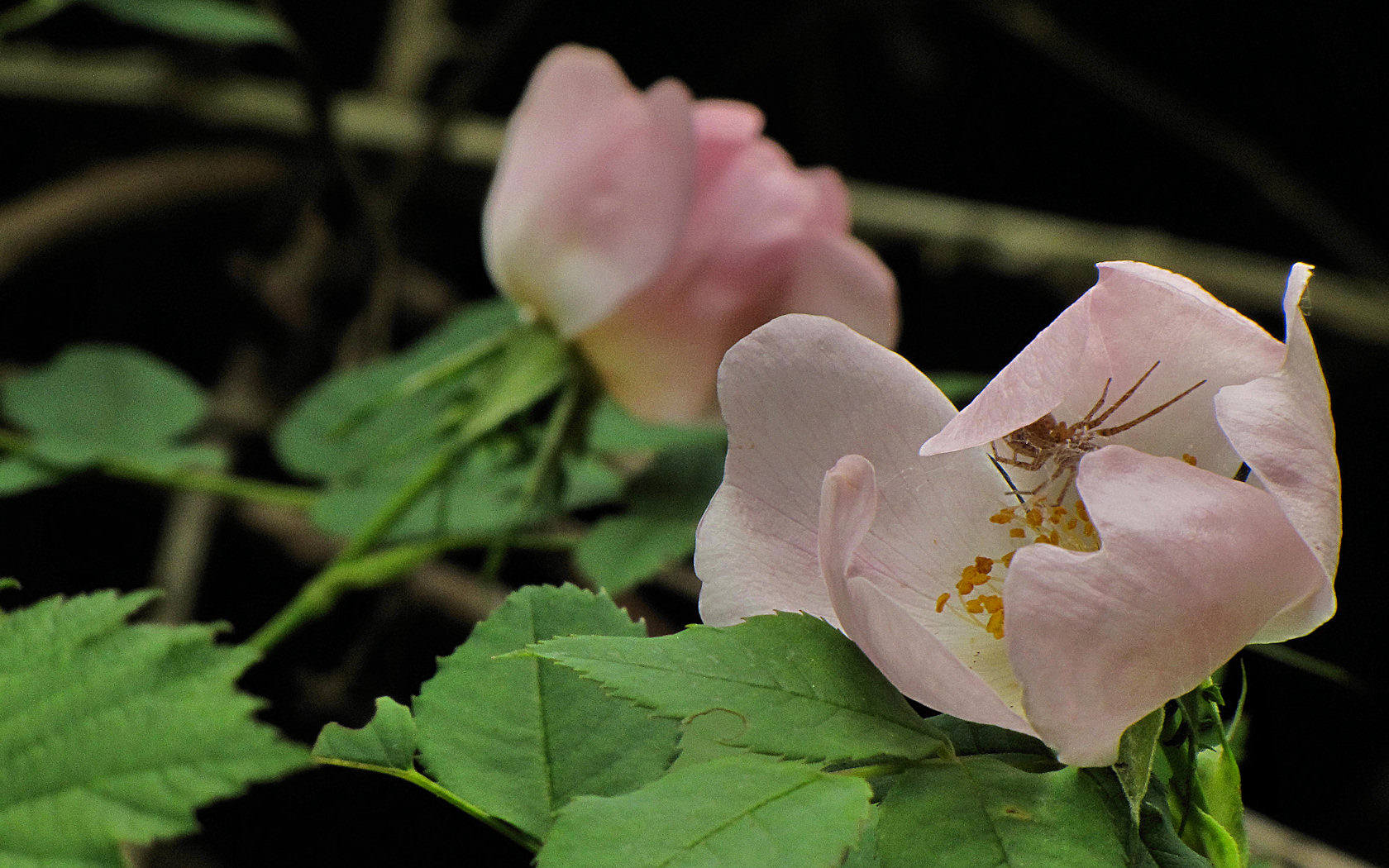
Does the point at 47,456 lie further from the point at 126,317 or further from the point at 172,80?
the point at 172,80

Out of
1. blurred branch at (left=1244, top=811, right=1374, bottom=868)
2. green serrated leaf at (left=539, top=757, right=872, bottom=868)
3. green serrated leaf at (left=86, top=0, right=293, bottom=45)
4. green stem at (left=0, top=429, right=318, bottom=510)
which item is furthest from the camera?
green serrated leaf at (left=86, top=0, right=293, bottom=45)

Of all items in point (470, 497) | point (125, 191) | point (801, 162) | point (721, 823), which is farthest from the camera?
point (801, 162)

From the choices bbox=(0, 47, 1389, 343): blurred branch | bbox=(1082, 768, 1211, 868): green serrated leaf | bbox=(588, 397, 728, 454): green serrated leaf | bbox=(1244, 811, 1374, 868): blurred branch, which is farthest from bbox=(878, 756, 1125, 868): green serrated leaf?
bbox=(0, 47, 1389, 343): blurred branch

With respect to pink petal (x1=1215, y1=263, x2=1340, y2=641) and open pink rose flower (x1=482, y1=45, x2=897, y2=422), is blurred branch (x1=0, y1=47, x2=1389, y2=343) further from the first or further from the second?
Answer: pink petal (x1=1215, y1=263, x2=1340, y2=641)

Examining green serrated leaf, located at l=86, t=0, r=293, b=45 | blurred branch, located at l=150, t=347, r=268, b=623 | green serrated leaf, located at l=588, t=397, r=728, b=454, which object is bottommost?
blurred branch, located at l=150, t=347, r=268, b=623

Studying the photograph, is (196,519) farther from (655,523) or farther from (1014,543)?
(1014,543)

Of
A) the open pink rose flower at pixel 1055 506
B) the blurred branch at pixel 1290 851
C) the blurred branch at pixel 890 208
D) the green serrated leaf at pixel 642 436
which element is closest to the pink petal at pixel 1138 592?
the open pink rose flower at pixel 1055 506

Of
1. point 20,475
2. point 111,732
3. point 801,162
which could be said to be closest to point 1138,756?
point 111,732
